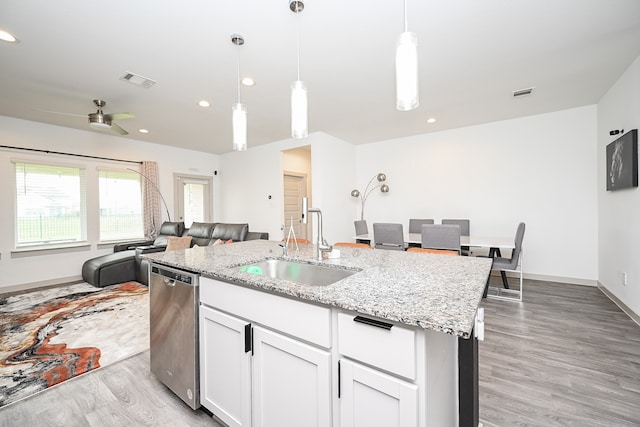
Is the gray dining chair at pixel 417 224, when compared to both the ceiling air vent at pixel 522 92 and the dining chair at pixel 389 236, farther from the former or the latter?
the ceiling air vent at pixel 522 92

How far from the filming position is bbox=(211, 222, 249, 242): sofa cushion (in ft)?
15.9

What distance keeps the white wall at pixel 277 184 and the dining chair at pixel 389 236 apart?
1.26 meters

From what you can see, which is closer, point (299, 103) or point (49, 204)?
point (299, 103)

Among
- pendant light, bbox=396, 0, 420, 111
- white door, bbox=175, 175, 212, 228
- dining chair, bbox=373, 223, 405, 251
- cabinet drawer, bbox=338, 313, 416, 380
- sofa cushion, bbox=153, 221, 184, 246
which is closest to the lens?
cabinet drawer, bbox=338, 313, 416, 380

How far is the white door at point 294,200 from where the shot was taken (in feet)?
19.6

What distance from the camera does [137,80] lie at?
292cm

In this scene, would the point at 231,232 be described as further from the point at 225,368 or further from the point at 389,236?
the point at 225,368

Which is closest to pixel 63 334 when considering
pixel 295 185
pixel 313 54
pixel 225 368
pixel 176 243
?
pixel 176 243

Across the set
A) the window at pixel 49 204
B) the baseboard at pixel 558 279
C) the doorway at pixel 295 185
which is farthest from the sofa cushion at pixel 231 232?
the baseboard at pixel 558 279

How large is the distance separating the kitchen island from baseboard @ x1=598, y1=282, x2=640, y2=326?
102 inches

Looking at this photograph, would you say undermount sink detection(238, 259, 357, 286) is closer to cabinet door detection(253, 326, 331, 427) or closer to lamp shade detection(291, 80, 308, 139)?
cabinet door detection(253, 326, 331, 427)

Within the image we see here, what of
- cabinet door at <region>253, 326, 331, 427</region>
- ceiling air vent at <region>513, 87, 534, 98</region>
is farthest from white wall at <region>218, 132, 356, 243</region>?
cabinet door at <region>253, 326, 331, 427</region>

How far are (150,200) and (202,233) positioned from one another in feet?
4.49

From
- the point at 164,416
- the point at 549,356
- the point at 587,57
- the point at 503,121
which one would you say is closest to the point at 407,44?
the point at 164,416
